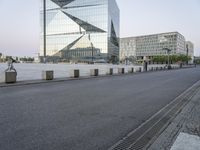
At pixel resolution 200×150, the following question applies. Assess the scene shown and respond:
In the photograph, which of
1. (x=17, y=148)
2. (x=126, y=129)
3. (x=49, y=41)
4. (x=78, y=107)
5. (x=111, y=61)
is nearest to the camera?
(x=17, y=148)

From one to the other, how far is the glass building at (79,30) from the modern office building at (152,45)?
5933 centimetres

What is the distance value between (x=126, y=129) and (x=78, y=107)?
2.90 m

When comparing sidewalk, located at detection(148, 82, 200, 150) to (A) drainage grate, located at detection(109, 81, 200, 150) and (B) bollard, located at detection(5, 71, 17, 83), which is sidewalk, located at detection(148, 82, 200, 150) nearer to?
(A) drainage grate, located at detection(109, 81, 200, 150)

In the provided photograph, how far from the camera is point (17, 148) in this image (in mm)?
3910

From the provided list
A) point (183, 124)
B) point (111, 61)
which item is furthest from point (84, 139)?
point (111, 61)

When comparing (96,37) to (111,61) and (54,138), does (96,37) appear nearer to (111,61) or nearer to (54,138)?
(111,61)

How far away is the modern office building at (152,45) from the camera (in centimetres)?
15577

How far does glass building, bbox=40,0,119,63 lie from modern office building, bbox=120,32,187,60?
59.3 meters

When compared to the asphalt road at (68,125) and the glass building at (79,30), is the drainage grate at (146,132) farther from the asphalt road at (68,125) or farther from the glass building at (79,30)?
the glass building at (79,30)

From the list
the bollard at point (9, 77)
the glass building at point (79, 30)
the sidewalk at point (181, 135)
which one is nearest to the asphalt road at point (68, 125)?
the sidewalk at point (181, 135)

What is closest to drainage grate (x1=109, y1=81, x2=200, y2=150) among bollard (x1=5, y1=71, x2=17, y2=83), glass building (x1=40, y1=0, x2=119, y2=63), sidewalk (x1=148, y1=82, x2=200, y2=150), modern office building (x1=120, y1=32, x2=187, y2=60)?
sidewalk (x1=148, y1=82, x2=200, y2=150)

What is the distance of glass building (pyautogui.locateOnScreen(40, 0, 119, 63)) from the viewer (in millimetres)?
92188

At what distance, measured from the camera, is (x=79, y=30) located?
322 feet

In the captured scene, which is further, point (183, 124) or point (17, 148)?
point (183, 124)
